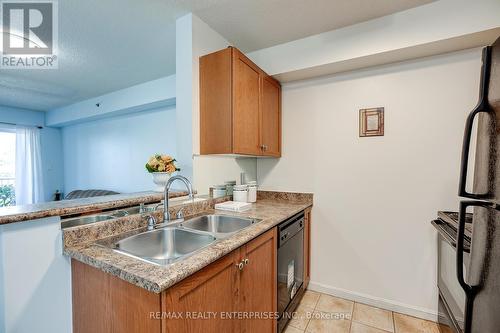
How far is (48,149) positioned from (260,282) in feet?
18.1

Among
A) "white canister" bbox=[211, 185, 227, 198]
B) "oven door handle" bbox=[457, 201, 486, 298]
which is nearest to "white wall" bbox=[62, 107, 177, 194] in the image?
"white canister" bbox=[211, 185, 227, 198]

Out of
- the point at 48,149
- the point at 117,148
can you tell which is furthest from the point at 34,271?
the point at 48,149

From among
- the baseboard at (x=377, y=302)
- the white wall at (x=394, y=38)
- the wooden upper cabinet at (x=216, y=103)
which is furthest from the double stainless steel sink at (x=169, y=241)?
the white wall at (x=394, y=38)

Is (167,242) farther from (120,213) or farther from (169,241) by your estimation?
(120,213)

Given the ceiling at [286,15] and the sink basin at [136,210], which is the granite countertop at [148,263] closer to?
the sink basin at [136,210]

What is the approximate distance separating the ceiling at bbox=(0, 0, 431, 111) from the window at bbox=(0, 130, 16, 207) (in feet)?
6.12

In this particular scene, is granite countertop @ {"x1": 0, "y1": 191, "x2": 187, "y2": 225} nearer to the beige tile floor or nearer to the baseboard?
the beige tile floor

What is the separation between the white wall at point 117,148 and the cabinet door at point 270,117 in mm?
1704

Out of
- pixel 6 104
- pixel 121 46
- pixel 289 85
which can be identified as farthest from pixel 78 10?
pixel 6 104

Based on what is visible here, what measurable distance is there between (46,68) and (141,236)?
8.91ft

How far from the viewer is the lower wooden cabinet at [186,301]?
80cm

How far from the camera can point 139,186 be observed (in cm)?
372

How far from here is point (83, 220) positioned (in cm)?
117

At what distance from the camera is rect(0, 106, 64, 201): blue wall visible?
14.2ft
